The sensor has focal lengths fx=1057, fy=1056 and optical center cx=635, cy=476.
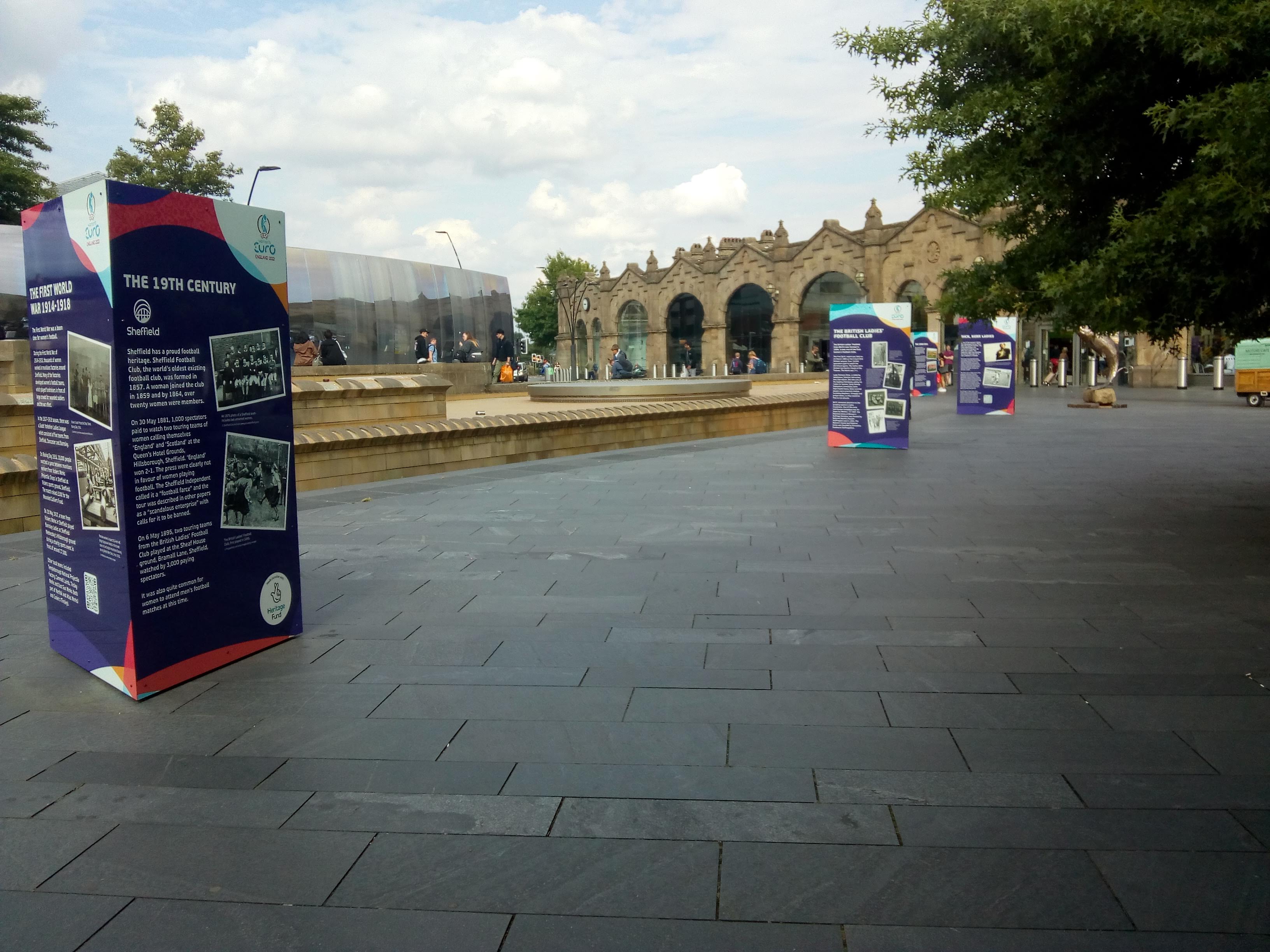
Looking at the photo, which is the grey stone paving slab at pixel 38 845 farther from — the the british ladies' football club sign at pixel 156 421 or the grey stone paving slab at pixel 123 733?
the the british ladies' football club sign at pixel 156 421

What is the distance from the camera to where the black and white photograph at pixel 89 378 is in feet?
13.2

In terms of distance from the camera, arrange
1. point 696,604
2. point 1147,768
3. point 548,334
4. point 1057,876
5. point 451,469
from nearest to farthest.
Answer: point 1057,876
point 1147,768
point 696,604
point 451,469
point 548,334

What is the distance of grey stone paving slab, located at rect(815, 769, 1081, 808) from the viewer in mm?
3189

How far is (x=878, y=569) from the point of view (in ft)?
21.3

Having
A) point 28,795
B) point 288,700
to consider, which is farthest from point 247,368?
point 28,795

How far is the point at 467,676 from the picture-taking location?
4.49 meters

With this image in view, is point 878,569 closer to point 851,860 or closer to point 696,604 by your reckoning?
point 696,604

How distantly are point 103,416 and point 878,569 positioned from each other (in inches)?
172

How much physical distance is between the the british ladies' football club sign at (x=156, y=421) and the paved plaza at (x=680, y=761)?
0.27 metres

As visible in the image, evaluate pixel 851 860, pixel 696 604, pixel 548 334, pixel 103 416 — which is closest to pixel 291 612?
pixel 103 416

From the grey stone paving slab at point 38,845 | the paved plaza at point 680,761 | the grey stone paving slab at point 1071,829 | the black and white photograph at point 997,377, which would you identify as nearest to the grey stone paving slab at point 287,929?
the paved plaza at point 680,761

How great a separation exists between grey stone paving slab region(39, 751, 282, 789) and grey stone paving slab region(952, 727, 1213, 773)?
7.77ft

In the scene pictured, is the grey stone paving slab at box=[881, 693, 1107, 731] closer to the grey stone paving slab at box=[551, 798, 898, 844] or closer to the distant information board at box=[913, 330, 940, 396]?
the grey stone paving slab at box=[551, 798, 898, 844]

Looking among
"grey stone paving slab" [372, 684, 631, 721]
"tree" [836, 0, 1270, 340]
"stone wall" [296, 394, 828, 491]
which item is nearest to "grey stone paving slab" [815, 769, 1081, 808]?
"grey stone paving slab" [372, 684, 631, 721]
